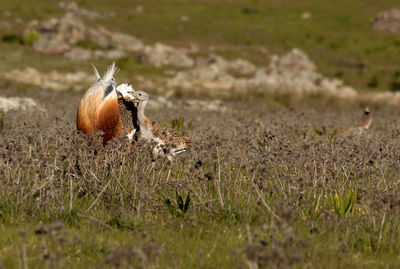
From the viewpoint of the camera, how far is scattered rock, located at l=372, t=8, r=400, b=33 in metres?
60.4

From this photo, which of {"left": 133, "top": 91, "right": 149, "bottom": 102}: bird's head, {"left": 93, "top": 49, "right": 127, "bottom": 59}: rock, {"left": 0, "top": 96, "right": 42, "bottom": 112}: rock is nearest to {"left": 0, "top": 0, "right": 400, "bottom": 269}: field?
{"left": 133, "top": 91, "right": 149, "bottom": 102}: bird's head

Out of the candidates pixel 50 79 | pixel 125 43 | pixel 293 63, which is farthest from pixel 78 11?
pixel 50 79

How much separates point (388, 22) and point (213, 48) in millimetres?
26666

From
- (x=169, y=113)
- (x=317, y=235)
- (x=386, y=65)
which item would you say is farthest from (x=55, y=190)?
(x=386, y=65)

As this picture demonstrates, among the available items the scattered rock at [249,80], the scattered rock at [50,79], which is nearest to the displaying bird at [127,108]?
the scattered rock at [50,79]

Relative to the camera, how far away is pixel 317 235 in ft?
17.3

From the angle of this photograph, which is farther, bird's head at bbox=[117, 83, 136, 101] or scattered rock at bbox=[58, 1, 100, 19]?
scattered rock at bbox=[58, 1, 100, 19]

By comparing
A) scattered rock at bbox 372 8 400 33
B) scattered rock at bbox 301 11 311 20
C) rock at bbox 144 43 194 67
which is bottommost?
rock at bbox 144 43 194 67

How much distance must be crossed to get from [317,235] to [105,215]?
7.59ft

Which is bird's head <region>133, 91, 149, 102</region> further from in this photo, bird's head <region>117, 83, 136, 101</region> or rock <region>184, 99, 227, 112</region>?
rock <region>184, 99, 227, 112</region>

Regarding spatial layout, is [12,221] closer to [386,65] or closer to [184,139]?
[184,139]

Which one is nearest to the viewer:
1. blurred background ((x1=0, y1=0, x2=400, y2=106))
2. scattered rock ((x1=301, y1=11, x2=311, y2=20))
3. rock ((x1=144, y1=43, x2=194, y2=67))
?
blurred background ((x1=0, y1=0, x2=400, y2=106))

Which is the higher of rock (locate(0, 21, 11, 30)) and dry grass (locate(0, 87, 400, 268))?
rock (locate(0, 21, 11, 30))

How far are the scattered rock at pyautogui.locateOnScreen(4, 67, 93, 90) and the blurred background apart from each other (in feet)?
0.17
